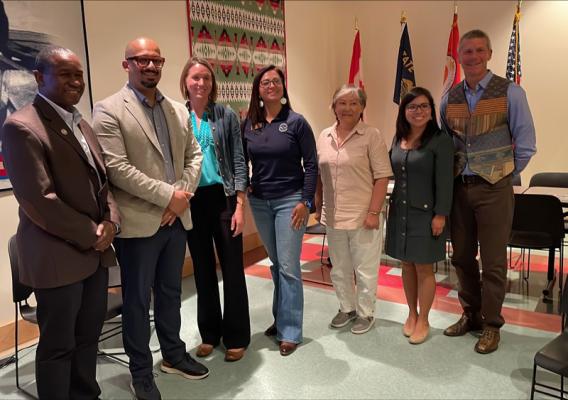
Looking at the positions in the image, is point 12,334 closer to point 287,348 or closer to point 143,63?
point 287,348

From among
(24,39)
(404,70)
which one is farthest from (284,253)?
(404,70)

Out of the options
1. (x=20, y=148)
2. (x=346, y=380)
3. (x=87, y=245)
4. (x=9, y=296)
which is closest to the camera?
(x=20, y=148)

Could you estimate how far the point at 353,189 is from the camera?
2.55 meters

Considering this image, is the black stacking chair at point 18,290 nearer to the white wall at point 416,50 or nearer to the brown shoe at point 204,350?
the brown shoe at point 204,350

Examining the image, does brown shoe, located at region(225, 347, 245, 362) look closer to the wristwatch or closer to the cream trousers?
the cream trousers

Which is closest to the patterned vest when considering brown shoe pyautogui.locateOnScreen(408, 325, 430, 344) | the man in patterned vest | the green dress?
the man in patterned vest

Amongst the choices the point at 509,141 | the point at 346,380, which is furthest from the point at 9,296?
the point at 509,141

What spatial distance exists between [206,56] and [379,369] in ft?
10.1

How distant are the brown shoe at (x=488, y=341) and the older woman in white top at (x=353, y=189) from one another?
643 mm

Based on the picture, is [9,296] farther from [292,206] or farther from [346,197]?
[346,197]

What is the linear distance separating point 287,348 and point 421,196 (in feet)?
3.75

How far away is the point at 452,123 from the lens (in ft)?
8.25

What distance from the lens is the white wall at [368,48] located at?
10.6 ft

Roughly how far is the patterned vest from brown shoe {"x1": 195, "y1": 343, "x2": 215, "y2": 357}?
1758 mm
